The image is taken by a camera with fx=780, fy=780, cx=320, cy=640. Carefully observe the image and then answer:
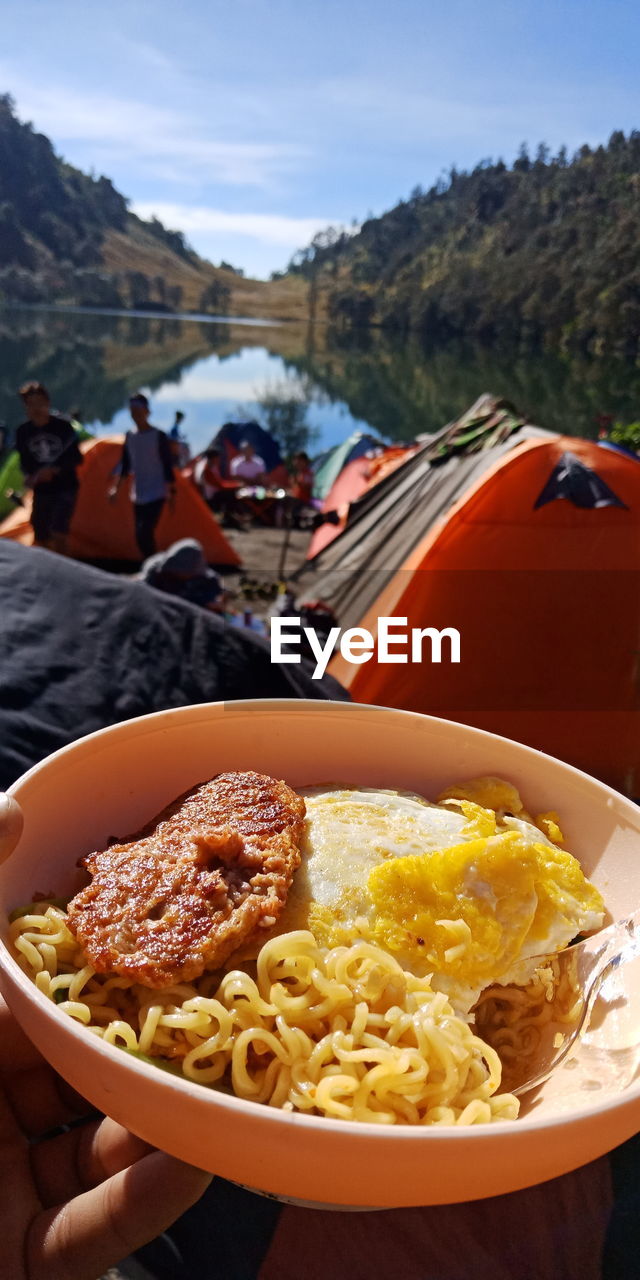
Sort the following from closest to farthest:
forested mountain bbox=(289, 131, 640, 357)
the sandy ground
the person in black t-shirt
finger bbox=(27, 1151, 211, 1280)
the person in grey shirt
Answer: finger bbox=(27, 1151, 211, 1280) → the person in black t-shirt → the person in grey shirt → the sandy ground → forested mountain bbox=(289, 131, 640, 357)

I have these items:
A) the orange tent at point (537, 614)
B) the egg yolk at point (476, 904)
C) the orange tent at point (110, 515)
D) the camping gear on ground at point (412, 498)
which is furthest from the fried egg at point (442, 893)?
the orange tent at point (110, 515)

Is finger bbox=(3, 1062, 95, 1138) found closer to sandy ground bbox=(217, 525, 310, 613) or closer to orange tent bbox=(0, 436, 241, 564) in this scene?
sandy ground bbox=(217, 525, 310, 613)

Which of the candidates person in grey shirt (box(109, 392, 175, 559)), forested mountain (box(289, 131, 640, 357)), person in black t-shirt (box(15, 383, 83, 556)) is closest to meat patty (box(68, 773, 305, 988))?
person in black t-shirt (box(15, 383, 83, 556))

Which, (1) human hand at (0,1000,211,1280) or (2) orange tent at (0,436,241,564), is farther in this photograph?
(2) orange tent at (0,436,241,564)

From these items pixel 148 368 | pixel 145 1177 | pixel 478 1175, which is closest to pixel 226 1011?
pixel 145 1177

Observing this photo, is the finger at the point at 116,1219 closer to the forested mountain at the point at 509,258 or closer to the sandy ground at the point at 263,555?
the sandy ground at the point at 263,555
